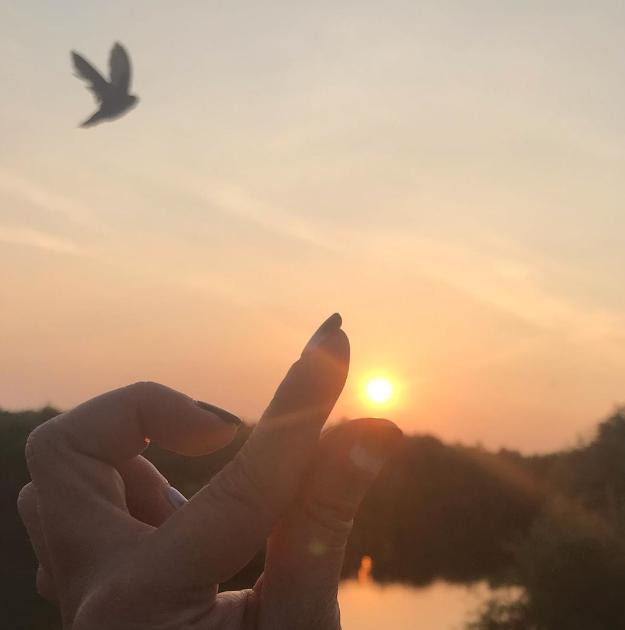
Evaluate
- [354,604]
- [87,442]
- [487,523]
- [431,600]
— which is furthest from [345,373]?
[487,523]

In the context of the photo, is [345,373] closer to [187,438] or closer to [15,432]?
[187,438]

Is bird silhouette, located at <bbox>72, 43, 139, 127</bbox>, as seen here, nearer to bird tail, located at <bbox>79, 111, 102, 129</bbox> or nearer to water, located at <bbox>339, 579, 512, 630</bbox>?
bird tail, located at <bbox>79, 111, 102, 129</bbox>

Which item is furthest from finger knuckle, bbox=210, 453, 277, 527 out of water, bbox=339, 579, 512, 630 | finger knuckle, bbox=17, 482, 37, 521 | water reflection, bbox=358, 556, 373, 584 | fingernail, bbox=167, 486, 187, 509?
water reflection, bbox=358, 556, 373, 584

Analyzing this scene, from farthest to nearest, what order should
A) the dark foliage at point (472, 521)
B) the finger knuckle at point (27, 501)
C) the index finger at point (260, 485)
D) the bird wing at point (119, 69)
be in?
1. the dark foliage at point (472, 521)
2. the bird wing at point (119, 69)
3. the finger knuckle at point (27, 501)
4. the index finger at point (260, 485)

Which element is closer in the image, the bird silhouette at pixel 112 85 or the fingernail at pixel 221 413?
the fingernail at pixel 221 413

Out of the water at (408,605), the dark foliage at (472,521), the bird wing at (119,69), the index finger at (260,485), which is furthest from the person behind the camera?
the water at (408,605)

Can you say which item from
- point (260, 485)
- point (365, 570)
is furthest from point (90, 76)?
point (365, 570)

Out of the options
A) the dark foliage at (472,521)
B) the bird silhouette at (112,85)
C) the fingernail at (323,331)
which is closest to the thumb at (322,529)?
the fingernail at (323,331)

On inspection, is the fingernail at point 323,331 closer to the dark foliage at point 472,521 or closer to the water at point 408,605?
the dark foliage at point 472,521

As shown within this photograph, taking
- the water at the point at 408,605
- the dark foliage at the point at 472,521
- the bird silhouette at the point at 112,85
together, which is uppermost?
the bird silhouette at the point at 112,85
